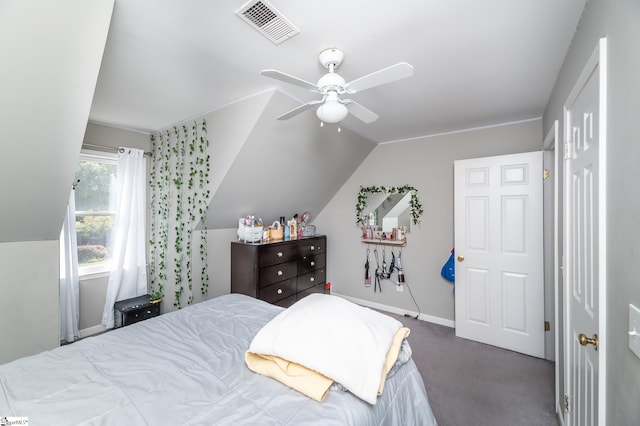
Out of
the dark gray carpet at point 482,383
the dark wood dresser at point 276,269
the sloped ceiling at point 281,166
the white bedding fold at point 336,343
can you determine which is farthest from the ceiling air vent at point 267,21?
the dark gray carpet at point 482,383

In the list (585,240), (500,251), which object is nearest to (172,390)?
(585,240)

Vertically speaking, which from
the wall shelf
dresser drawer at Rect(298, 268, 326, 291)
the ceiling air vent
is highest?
the ceiling air vent

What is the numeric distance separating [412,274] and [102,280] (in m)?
3.93

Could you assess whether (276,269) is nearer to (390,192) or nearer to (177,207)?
(177,207)

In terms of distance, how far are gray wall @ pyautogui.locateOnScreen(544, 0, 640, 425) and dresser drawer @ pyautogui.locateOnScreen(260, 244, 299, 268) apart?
2744 mm

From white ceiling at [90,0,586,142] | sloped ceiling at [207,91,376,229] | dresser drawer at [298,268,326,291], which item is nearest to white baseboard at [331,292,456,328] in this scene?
dresser drawer at [298,268,326,291]

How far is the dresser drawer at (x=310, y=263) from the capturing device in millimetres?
3709

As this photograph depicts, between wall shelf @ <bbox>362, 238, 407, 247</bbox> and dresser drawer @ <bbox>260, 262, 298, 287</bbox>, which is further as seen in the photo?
wall shelf @ <bbox>362, 238, 407, 247</bbox>

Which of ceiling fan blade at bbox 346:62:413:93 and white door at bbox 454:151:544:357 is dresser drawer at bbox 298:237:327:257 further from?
ceiling fan blade at bbox 346:62:413:93

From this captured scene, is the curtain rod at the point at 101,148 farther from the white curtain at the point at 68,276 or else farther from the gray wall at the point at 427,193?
the gray wall at the point at 427,193

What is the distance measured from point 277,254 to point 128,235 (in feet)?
6.19

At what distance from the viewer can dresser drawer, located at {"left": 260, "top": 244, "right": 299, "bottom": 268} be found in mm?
3102

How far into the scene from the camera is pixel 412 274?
3.59 meters

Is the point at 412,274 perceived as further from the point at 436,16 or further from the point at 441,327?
the point at 436,16
